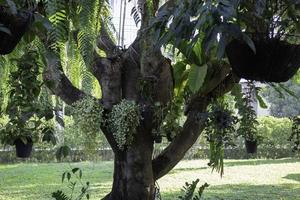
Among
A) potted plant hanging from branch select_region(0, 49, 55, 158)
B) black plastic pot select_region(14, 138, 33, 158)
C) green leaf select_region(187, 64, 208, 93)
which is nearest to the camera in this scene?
potted plant hanging from branch select_region(0, 49, 55, 158)

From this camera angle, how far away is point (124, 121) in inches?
96.5

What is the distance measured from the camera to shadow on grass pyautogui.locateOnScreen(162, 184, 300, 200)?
5453mm

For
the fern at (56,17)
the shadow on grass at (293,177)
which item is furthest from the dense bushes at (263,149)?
the fern at (56,17)

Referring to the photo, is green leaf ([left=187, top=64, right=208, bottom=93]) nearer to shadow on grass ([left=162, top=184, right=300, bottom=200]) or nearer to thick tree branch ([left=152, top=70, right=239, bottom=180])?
thick tree branch ([left=152, top=70, right=239, bottom=180])

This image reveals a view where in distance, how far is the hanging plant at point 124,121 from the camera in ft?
8.04

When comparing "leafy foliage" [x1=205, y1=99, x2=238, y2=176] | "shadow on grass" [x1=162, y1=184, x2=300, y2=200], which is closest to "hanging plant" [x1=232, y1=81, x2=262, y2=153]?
"leafy foliage" [x1=205, y1=99, x2=238, y2=176]

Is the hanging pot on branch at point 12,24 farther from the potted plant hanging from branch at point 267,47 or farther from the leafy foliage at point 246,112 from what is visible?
the leafy foliage at point 246,112

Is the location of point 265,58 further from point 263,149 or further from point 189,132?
point 263,149

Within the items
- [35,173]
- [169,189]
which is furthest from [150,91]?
[35,173]

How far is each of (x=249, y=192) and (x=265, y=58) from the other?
4.74 metres

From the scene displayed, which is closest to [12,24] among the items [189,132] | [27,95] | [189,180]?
[27,95]

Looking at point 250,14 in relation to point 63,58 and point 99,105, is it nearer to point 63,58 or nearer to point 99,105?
point 63,58

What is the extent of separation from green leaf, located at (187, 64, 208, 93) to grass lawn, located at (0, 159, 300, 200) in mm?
2962

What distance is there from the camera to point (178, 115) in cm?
283
